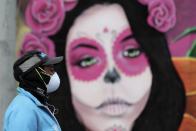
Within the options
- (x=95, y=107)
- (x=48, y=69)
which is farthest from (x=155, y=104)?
(x=48, y=69)

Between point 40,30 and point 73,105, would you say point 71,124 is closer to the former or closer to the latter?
point 73,105

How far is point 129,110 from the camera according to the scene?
691cm

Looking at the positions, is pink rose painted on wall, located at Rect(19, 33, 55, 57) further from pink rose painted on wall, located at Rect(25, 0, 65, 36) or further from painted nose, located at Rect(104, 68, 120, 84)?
painted nose, located at Rect(104, 68, 120, 84)

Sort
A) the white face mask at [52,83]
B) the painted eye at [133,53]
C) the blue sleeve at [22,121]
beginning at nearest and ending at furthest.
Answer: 1. the blue sleeve at [22,121]
2. the white face mask at [52,83]
3. the painted eye at [133,53]

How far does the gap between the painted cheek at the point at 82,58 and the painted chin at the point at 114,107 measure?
1.24 feet

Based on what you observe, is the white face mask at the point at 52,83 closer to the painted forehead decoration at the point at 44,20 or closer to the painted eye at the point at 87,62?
the painted eye at the point at 87,62

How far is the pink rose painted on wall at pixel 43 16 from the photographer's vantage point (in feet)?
23.6

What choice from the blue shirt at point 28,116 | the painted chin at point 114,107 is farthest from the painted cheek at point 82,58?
the blue shirt at point 28,116

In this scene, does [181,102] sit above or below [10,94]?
below

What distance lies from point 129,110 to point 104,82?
0.49m

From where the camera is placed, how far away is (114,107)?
6.90m

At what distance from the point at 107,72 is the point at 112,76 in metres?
0.08

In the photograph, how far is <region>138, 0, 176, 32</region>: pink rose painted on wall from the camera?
685 centimetres

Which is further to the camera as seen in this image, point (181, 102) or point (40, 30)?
point (40, 30)
